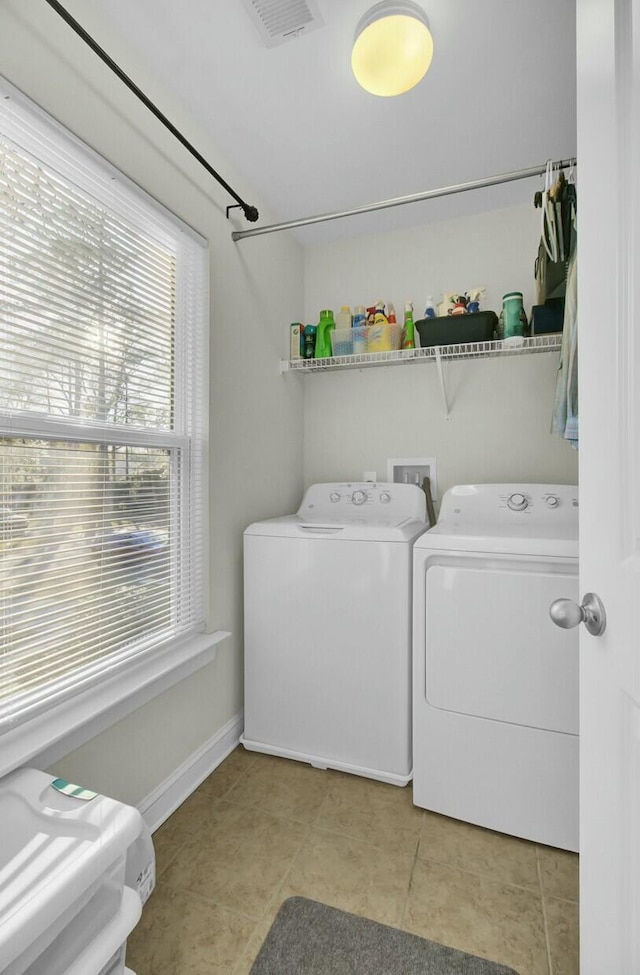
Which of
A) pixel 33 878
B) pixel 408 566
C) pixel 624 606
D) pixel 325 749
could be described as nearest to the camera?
pixel 624 606

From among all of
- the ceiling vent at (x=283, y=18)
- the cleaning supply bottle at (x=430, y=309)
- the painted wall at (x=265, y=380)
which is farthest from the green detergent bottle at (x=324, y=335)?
the ceiling vent at (x=283, y=18)

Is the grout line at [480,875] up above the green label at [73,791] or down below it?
below

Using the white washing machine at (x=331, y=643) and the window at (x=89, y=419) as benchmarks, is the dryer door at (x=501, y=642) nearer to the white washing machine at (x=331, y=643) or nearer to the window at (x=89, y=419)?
the white washing machine at (x=331, y=643)

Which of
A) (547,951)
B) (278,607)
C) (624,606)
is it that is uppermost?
(624,606)

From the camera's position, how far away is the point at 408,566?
171 centimetres

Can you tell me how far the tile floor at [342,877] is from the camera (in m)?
1.17

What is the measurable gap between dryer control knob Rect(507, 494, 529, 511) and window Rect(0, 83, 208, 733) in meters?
1.28

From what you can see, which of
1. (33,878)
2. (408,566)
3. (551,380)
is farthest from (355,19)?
(33,878)

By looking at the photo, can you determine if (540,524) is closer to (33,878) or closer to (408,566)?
(408,566)

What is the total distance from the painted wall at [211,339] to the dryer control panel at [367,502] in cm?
20

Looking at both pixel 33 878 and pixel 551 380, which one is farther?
pixel 551 380

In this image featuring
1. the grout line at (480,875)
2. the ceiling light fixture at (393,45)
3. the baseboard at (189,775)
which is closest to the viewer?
the ceiling light fixture at (393,45)

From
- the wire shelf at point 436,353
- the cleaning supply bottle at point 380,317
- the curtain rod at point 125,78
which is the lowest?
the wire shelf at point 436,353

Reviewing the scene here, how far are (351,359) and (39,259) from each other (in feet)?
4.40
